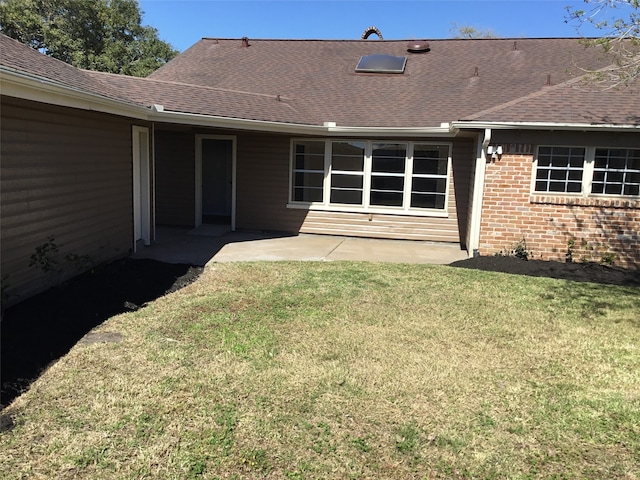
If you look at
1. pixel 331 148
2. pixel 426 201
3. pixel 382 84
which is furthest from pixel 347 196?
pixel 382 84

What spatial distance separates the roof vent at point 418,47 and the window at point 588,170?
22.6ft

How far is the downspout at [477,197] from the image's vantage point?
949cm

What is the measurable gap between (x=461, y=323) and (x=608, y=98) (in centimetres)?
602

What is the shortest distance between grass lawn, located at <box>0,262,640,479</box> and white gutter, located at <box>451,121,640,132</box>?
3.37 meters

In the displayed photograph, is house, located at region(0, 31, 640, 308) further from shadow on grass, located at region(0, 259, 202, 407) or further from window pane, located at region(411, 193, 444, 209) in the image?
shadow on grass, located at region(0, 259, 202, 407)

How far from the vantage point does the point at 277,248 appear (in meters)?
10.7

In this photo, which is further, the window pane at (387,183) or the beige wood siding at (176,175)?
the beige wood siding at (176,175)

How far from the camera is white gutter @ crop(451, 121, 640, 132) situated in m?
8.52

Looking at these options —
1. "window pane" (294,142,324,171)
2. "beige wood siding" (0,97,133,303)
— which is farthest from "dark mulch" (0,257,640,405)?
"window pane" (294,142,324,171)

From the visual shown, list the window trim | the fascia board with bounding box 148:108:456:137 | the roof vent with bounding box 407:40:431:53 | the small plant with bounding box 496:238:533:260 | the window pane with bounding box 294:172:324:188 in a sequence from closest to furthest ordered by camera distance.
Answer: the window trim < the fascia board with bounding box 148:108:456:137 < the small plant with bounding box 496:238:533:260 < the window pane with bounding box 294:172:324:188 < the roof vent with bounding box 407:40:431:53

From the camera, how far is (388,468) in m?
3.23

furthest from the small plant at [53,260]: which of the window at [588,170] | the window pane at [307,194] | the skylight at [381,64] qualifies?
the skylight at [381,64]

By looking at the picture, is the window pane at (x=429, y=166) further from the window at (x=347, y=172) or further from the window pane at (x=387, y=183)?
the window at (x=347, y=172)

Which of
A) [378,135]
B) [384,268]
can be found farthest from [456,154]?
[384,268]
